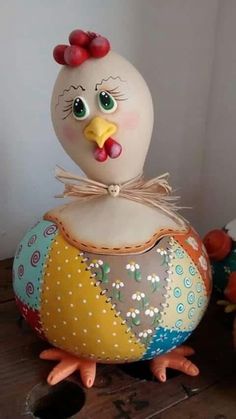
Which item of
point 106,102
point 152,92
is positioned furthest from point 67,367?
point 152,92

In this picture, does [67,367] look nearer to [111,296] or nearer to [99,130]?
[111,296]

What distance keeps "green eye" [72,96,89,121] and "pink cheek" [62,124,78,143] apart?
0.01 metres

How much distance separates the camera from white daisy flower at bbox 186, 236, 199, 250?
0.54 metres

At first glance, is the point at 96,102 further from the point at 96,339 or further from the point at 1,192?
the point at 1,192

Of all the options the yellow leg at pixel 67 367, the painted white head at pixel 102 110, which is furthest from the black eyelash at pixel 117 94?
the yellow leg at pixel 67 367

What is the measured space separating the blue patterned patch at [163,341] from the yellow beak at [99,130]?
0.18 meters

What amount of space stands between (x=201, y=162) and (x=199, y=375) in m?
0.41

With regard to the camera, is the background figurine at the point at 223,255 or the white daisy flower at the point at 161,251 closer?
the white daisy flower at the point at 161,251

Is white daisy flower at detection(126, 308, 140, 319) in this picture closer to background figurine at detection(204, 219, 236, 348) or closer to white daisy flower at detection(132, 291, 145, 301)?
white daisy flower at detection(132, 291, 145, 301)

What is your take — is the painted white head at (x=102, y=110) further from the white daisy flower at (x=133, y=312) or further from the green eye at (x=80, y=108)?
the white daisy flower at (x=133, y=312)

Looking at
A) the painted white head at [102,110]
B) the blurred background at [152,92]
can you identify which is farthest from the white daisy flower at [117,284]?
the blurred background at [152,92]

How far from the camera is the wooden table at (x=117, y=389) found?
0.51m

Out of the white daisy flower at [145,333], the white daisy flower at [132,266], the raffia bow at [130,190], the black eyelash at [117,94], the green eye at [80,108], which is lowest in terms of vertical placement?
the white daisy flower at [145,333]

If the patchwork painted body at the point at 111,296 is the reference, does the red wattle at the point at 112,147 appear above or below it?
above
